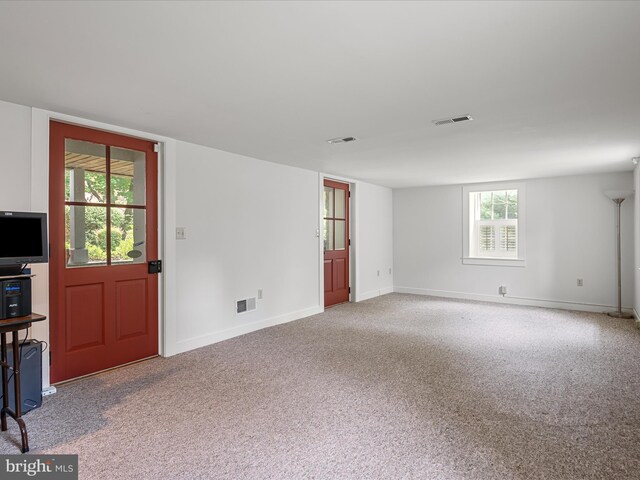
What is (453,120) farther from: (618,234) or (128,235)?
(618,234)

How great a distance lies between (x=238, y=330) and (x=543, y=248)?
4.95 metres

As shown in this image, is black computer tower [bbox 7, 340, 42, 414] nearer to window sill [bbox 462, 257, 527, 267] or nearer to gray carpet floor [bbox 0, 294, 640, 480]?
gray carpet floor [bbox 0, 294, 640, 480]

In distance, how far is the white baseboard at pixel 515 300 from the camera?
566 cm

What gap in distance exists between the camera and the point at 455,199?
6.87 meters

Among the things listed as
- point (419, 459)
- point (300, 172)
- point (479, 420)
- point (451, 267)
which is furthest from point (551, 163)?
point (419, 459)

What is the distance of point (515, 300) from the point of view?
632 cm

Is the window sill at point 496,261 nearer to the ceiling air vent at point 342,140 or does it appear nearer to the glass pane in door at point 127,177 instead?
the ceiling air vent at point 342,140

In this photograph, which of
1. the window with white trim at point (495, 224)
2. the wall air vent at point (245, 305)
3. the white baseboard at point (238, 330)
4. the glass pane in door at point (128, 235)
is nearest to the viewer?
the glass pane in door at point (128, 235)

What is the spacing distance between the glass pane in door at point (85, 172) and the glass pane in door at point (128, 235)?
21 cm

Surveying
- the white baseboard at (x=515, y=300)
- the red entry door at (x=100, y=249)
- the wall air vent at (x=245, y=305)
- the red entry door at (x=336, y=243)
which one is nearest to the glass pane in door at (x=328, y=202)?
the red entry door at (x=336, y=243)

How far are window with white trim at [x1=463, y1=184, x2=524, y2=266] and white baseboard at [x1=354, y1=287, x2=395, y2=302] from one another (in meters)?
1.57

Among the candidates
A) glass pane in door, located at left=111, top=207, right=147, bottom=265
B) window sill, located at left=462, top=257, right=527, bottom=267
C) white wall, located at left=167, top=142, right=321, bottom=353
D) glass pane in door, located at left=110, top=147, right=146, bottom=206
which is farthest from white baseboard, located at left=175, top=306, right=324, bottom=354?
window sill, located at left=462, top=257, right=527, bottom=267

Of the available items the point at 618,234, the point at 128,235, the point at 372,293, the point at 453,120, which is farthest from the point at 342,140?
the point at 618,234

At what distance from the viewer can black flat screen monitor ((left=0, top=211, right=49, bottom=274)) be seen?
Result: 2.31 m
